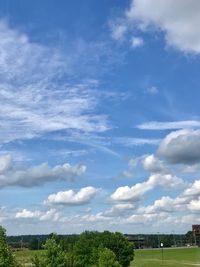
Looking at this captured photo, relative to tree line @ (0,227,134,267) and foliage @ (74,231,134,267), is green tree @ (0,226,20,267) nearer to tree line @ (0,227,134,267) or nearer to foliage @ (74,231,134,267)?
tree line @ (0,227,134,267)

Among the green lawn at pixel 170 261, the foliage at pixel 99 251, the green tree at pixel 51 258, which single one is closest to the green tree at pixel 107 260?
the foliage at pixel 99 251

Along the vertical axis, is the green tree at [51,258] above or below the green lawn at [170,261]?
below

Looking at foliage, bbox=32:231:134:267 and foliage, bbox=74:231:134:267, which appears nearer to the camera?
foliage, bbox=32:231:134:267

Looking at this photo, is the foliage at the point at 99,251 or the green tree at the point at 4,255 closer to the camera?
the green tree at the point at 4,255

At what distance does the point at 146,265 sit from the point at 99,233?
2635 centimetres

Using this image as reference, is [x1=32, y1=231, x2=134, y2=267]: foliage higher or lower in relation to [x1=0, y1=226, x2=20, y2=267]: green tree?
higher

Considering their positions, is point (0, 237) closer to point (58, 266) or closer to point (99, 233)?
point (58, 266)

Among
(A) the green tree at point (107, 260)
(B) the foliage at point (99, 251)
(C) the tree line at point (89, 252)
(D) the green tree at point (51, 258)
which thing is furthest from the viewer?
(B) the foliage at point (99, 251)

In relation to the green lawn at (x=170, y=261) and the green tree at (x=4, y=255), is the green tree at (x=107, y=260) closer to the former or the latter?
the green tree at (x=4, y=255)

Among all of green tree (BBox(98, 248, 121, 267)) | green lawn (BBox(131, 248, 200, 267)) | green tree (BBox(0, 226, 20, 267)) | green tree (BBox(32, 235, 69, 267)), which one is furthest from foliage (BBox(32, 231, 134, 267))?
green tree (BBox(0, 226, 20, 267))

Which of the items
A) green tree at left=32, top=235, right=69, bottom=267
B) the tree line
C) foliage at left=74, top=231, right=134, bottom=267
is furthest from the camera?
foliage at left=74, top=231, right=134, bottom=267

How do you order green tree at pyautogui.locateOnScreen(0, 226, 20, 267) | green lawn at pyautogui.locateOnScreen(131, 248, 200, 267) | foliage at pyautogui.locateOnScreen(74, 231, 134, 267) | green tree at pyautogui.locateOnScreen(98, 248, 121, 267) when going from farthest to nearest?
1. green lawn at pyautogui.locateOnScreen(131, 248, 200, 267)
2. foliage at pyautogui.locateOnScreen(74, 231, 134, 267)
3. green tree at pyautogui.locateOnScreen(98, 248, 121, 267)
4. green tree at pyautogui.locateOnScreen(0, 226, 20, 267)

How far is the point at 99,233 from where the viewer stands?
441 ft

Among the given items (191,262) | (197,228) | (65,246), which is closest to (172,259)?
(191,262)
